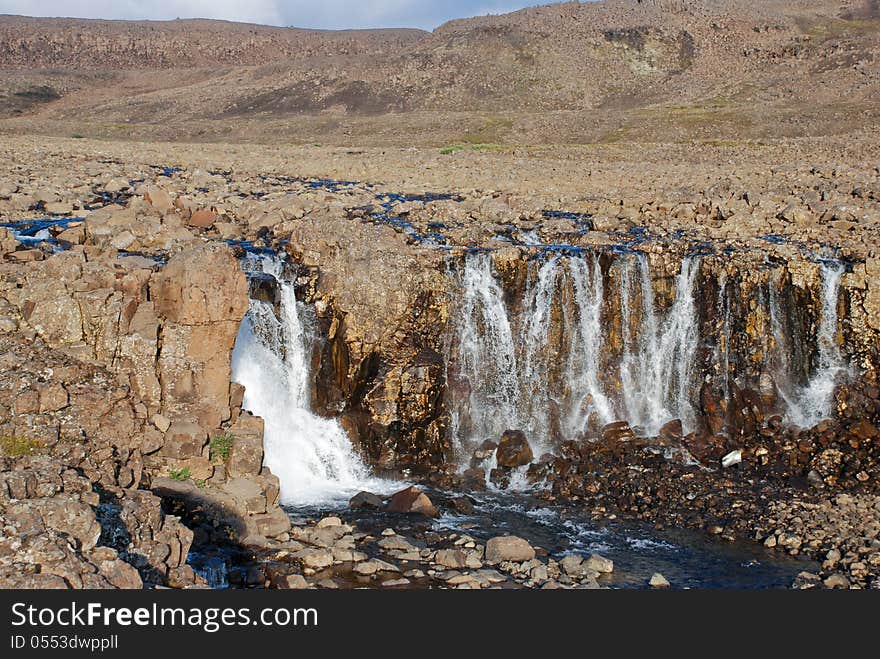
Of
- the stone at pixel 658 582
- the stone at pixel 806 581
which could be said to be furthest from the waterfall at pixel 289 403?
the stone at pixel 806 581

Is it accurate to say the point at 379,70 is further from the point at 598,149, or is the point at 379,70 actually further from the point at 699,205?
the point at 699,205

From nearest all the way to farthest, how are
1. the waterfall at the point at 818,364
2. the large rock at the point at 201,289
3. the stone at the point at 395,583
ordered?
the stone at the point at 395,583 < the large rock at the point at 201,289 < the waterfall at the point at 818,364

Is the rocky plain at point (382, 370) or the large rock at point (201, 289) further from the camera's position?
the large rock at point (201, 289)

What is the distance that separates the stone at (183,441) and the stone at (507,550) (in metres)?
4.56

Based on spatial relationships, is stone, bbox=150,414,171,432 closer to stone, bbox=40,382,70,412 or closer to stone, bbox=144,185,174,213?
stone, bbox=40,382,70,412

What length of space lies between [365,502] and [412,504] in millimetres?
766

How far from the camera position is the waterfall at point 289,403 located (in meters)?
15.4

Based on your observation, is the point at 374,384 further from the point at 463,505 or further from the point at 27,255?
the point at 27,255

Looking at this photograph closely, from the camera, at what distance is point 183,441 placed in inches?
520

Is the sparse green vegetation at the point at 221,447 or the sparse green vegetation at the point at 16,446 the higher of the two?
the sparse green vegetation at the point at 16,446

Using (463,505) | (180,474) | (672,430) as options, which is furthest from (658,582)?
(180,474)

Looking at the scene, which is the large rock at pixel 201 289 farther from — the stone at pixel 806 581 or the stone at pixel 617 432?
the stone at pixel 806 581

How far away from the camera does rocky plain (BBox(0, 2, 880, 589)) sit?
1143 cm

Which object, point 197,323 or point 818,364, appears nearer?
point 197,323
